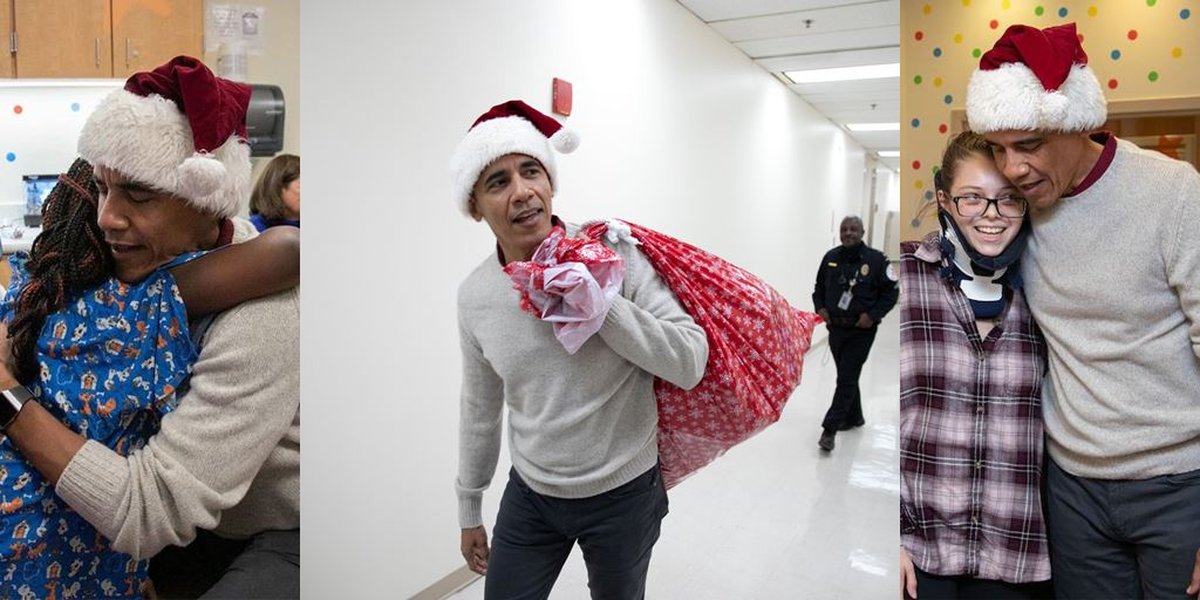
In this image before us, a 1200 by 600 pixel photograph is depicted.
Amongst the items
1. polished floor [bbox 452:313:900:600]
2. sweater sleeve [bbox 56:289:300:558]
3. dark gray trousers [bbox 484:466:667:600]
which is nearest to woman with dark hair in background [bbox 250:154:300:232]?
sweater sleeve [bbox 56:289:300:558]

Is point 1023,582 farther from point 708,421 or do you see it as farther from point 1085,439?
point 708,421

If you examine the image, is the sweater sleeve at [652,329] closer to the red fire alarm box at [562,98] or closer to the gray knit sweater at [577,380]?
the gray knit sweater at [577,380]

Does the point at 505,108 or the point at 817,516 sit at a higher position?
the point at 505,108

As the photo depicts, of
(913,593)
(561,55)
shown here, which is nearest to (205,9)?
(561,55)

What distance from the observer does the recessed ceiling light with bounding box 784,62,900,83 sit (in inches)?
72.7

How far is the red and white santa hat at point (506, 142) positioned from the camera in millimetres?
1230

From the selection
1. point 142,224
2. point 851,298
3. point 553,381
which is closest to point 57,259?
point 142,224

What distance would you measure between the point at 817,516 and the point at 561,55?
1665mm

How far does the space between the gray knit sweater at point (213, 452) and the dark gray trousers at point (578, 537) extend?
1.65ft

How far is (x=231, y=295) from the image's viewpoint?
0.95m

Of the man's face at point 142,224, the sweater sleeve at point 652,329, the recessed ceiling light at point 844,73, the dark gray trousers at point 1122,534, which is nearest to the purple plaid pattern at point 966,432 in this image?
the dark gray trousers at point 1122,534

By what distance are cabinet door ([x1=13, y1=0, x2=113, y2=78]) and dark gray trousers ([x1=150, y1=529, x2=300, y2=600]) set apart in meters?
0.68

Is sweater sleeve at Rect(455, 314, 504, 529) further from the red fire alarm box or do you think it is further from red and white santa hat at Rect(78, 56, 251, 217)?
the red fire alarm box

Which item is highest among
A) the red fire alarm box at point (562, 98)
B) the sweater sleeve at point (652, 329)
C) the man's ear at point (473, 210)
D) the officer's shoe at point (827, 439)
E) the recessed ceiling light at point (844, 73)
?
the recessed ceiling light at point (844, 73)
